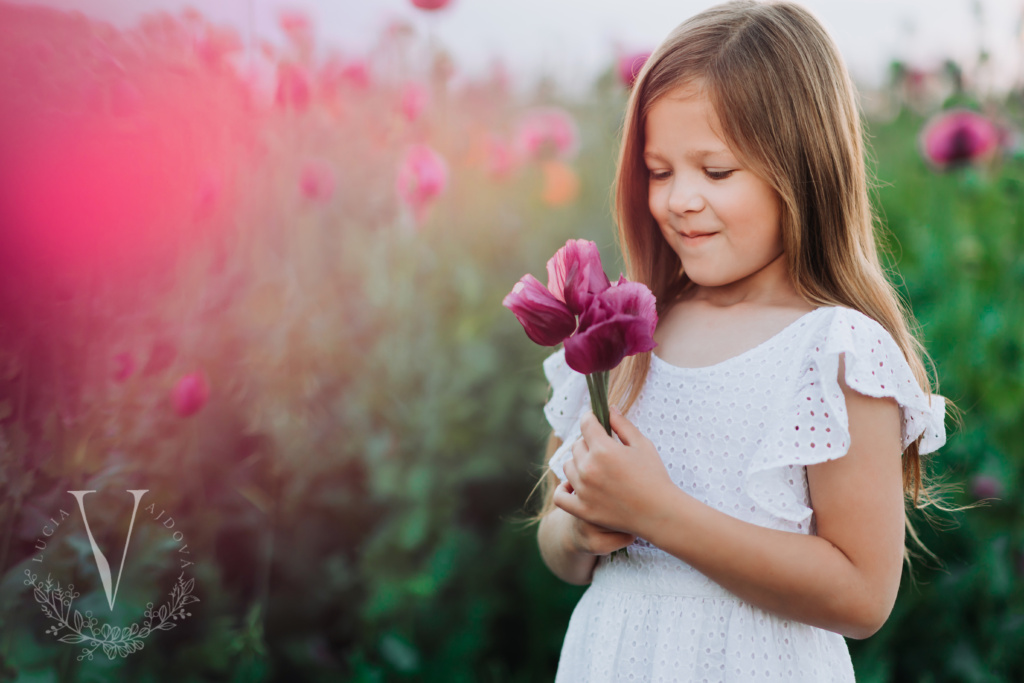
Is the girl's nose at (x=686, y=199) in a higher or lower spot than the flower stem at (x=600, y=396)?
higher

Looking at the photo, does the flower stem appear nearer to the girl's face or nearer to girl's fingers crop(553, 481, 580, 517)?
girl's fingers crop(553, 481, 580, 517)

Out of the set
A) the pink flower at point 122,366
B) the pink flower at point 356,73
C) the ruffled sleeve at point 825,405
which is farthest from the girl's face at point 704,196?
the pink flower at point 356,73

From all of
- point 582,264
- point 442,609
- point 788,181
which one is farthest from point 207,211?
point 442,609

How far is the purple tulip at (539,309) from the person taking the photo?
73 centimetres

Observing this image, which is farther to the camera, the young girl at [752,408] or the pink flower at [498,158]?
the pink flower at [498,158]

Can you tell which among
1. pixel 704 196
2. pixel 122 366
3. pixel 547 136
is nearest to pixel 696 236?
pixel 704 196

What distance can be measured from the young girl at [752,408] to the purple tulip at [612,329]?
0.12 m

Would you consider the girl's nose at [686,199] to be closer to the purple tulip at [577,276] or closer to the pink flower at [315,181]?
the purple tulip at [577,276]

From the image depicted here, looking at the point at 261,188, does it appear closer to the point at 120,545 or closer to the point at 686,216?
the point at 120,545

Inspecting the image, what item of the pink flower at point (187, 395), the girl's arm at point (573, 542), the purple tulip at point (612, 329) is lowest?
the girl's arm at point (573, 542)

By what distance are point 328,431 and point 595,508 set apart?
0.93 m

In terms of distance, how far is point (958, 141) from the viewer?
5.97ft

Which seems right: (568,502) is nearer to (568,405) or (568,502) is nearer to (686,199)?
(568,405)

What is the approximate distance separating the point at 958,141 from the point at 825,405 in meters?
1.31
